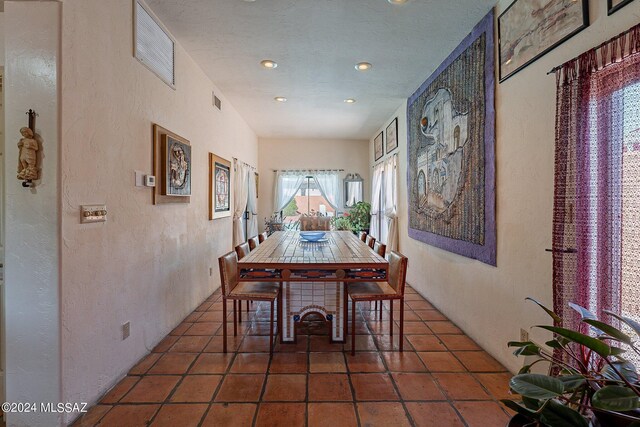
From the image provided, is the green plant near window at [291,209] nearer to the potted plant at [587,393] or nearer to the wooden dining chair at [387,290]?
the wooden dining chair at [387,290]

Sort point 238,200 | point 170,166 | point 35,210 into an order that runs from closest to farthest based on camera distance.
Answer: point 35,210 < point 170,166 < point 238,200

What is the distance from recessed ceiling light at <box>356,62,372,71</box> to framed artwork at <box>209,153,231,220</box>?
6.82 feet

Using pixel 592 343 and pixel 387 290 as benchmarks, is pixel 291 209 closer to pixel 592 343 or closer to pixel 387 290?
pixel 387 290

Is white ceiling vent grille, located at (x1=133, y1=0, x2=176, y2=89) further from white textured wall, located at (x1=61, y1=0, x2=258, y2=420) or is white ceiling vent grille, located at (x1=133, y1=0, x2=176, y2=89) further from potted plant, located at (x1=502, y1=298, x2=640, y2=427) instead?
potted plant, located at (x1=502, y1=298, x2=640, y2=427)

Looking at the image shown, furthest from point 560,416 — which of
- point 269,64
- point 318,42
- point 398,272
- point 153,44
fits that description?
point 269,64

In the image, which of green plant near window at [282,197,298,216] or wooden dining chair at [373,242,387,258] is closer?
wooden dining chair at [373,242,387,258]

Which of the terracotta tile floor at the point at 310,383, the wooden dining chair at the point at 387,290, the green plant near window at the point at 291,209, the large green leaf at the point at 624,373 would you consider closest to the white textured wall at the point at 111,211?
the terracotta tile floor at the point at 310,383

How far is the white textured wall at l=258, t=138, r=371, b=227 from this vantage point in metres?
7.21

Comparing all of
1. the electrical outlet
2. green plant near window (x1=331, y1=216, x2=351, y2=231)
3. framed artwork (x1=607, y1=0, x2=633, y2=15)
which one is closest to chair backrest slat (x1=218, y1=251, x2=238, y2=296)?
the electrical outlet

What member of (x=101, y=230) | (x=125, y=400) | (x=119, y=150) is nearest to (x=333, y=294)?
(x=125, y=400)

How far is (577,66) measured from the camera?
1.57m

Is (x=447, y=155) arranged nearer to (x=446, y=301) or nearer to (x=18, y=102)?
(x=446, y=301)

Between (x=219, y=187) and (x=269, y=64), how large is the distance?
1734 millimetres

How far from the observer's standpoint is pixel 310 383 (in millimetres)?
2062
